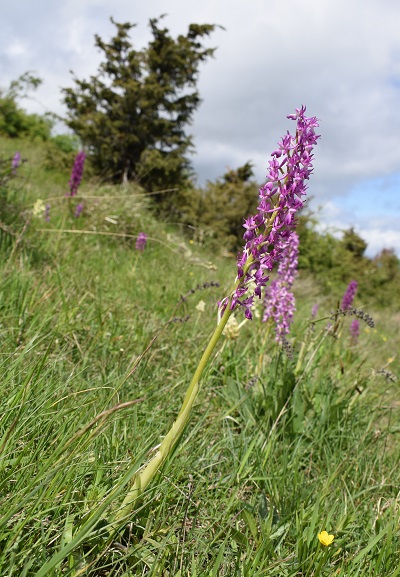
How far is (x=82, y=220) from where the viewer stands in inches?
257

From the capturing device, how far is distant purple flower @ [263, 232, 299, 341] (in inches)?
126

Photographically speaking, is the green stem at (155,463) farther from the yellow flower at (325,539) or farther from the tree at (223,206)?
the tree at (223,206)

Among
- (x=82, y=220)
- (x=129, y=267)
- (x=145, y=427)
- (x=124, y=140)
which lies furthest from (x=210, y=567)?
(x=124, y=140)

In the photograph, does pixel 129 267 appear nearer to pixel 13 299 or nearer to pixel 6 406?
pixel 13 299

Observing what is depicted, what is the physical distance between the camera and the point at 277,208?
1.44 meters

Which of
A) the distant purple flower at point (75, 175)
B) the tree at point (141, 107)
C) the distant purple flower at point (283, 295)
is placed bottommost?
the distant purple flower at point (283, 295)

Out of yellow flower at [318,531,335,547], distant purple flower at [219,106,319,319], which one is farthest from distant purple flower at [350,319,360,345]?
distant purple flower at [219,106,319,319]

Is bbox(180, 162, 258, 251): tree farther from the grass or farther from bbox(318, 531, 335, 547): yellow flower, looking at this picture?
bbox(318, 531, 335, 547): yellow flower

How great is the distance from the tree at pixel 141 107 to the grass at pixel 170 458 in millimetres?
11443

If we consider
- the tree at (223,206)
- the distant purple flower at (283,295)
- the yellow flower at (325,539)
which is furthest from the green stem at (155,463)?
the tree at (223,206)

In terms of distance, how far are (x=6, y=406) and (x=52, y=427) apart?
189mm

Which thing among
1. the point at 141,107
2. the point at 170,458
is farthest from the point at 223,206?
the point at 170,458

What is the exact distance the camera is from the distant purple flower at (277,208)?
145 centimetres

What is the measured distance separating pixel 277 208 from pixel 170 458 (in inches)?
38.4
